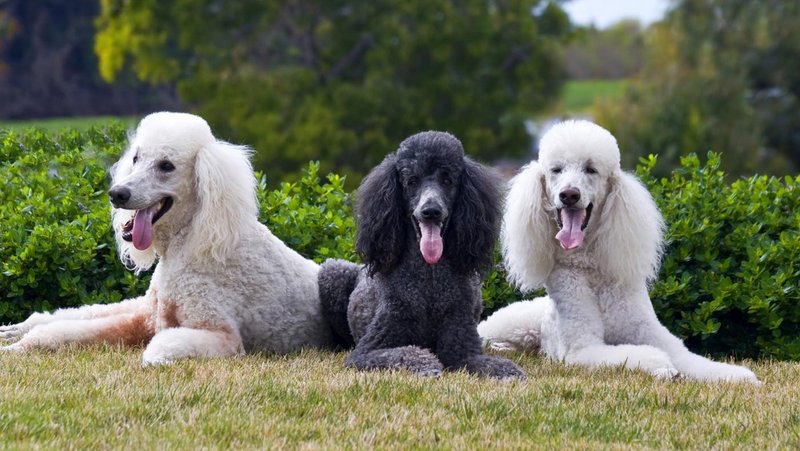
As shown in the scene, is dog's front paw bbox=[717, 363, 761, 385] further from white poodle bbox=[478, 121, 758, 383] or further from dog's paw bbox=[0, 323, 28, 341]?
dog's paw bbox=[0, 323, 28, 341]

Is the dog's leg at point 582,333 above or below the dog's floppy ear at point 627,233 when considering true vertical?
below

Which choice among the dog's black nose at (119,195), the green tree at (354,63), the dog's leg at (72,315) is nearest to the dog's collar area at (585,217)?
the dog's black nose at (119,195)

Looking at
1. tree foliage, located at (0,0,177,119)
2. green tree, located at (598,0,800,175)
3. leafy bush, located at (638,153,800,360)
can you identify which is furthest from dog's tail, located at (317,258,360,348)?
tree foliage, located at (0,0,177,119)

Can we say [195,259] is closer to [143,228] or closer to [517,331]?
[143,228]

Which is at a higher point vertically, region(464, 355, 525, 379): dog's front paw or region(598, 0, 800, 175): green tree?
region(598, 0, 800, 175): green tree

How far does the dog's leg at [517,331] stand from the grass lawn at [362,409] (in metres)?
0.89

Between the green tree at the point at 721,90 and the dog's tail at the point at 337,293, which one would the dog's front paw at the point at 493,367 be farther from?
the green tree at the point at 721,90

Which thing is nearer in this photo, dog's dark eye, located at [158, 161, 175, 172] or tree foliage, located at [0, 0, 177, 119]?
dog's dark eye, located at [158, 161, 175, 172]

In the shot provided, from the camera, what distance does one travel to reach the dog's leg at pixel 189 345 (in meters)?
5.37

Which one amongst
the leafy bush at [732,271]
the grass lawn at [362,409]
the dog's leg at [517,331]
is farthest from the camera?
the leafy bush at [732,271]

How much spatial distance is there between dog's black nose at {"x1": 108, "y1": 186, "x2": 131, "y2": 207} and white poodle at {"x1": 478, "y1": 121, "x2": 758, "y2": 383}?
1.78 m

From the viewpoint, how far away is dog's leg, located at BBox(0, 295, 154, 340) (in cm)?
624

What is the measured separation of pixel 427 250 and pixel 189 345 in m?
1.13

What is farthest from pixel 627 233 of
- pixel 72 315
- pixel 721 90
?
pixel 721 90
